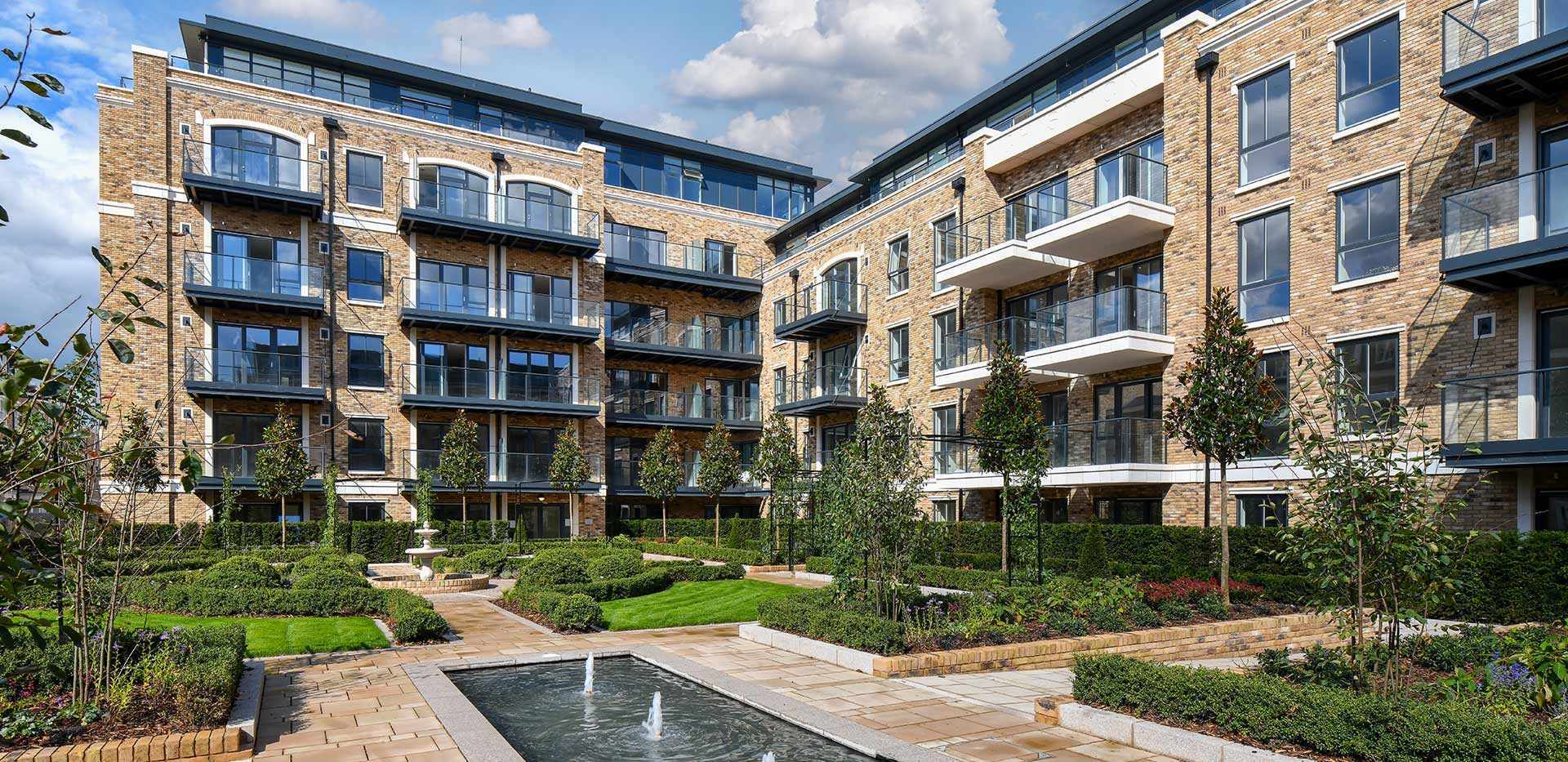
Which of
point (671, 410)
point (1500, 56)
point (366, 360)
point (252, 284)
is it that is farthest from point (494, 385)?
point (1500, 56)

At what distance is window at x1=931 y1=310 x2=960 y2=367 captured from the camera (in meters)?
26.3

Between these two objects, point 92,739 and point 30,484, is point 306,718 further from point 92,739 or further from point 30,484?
point 30,484

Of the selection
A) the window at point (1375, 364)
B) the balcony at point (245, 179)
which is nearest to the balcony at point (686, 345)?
the balcony at point (245, 179)

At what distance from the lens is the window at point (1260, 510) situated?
17.5 m

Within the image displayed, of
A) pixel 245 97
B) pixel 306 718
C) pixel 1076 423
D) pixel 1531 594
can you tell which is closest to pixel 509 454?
pixel 245 97

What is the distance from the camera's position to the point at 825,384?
32250mm

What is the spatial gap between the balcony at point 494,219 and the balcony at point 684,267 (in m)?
1.76

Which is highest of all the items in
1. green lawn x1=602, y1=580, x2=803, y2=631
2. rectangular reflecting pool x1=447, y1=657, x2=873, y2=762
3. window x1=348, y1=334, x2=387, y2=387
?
window x1=348, y1=334, x2=387, y2=387

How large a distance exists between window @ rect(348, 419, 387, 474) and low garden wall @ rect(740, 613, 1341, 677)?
21.1 meters

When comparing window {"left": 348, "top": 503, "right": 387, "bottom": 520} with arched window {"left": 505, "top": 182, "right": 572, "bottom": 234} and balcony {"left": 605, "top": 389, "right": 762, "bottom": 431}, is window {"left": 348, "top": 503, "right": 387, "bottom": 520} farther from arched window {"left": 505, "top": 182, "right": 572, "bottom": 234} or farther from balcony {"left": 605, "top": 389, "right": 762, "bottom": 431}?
arched window {"left": 505, "top": 182, "right": 572, "bottom": 234}

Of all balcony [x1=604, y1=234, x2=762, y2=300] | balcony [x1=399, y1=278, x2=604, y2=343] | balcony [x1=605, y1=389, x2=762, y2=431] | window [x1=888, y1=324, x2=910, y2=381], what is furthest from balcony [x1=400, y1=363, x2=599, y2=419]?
window [x1=888, y1=324, x2=910, y2=381]

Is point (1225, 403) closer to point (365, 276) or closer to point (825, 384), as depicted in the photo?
point (825, 384)

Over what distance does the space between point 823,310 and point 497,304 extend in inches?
449

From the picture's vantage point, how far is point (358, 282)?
100 ft
